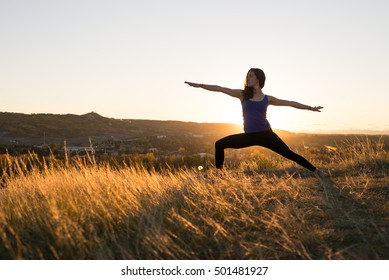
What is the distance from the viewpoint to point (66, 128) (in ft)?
197

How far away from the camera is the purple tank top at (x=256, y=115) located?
22.1 ft

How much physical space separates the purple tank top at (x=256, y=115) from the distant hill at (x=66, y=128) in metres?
37.8

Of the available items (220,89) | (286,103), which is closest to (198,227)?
(220,89)

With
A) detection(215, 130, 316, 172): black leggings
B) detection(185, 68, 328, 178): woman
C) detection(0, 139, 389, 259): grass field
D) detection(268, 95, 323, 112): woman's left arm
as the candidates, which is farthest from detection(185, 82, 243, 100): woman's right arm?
detection(0, 139, 389, 259): grass field

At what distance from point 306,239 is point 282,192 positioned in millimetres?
2037

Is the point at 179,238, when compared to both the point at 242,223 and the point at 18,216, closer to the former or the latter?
the point at 242,223

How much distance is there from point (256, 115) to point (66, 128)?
187 feet

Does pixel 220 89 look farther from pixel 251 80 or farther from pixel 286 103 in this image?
pixel 286 103

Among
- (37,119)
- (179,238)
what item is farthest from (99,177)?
(37,119)

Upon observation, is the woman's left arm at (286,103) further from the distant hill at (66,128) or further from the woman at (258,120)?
the distant hill at (66,128)

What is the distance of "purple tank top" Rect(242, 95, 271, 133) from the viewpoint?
6742 millimetres

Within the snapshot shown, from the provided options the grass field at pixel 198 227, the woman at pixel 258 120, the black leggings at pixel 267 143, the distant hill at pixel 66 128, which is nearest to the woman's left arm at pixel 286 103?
the woman at pixel 258 120

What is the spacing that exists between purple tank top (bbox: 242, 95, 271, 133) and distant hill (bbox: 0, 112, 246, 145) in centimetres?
3778

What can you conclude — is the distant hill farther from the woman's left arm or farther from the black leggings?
the woman's left arm
